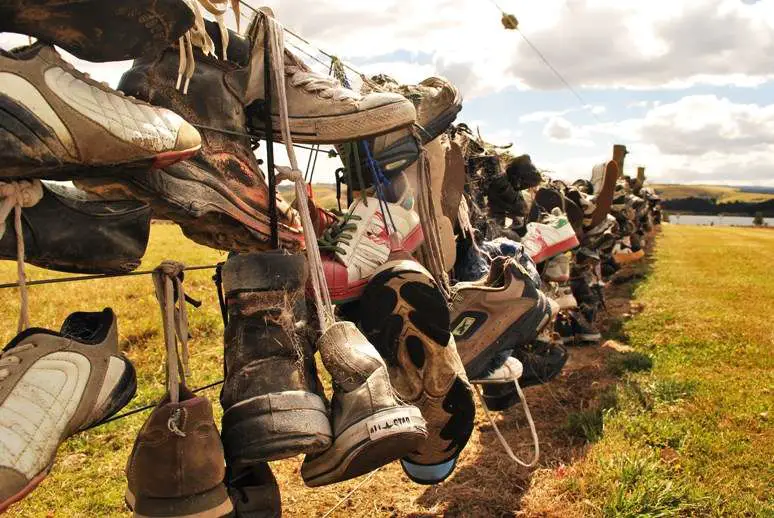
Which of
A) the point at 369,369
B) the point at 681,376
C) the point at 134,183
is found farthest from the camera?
the point at 681,376

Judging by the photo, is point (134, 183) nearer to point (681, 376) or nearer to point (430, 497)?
point (430, 497)

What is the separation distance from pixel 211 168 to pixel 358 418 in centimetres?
71

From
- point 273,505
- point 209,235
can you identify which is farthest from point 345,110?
point 273,505

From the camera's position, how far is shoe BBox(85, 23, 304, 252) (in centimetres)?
155

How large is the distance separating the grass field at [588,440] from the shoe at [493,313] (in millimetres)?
1411

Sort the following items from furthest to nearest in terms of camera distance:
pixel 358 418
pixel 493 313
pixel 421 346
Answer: pixel 493 313, pixel 421 346, pixel 358 418

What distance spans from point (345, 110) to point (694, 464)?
367cm

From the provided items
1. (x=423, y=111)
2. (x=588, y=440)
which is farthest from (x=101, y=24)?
(x=588, y=440)

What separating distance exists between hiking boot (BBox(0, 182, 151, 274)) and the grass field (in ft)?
8.74

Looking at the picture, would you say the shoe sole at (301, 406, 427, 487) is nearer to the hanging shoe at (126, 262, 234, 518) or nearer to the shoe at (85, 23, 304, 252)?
the hanging shoe at (126, 262, 234, 518)

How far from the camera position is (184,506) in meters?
1.42

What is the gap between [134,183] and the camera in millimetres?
1476

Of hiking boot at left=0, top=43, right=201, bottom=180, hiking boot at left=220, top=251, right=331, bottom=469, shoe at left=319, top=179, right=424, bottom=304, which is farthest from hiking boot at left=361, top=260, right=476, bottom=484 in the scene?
hiking boot at left=0, top=43, right=201, bottom=180

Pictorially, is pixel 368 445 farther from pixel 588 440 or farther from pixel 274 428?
pixel 588 440
